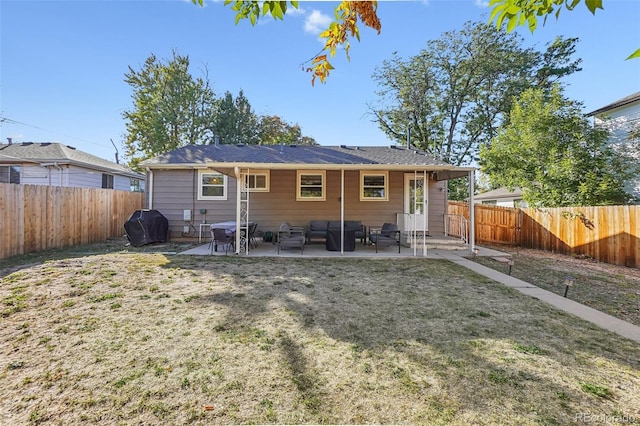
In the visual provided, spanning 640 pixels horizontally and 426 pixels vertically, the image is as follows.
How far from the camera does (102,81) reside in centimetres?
1722

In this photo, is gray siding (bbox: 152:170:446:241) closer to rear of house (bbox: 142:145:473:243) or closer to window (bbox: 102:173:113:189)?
rear of house (bbox: 142:145:473:243)

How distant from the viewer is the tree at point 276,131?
85.3 feet

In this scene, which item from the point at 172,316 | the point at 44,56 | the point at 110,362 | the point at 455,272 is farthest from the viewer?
the point at 44,56

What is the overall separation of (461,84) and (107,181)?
24646 mm

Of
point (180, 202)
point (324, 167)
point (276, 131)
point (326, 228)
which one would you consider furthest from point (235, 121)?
point (324, 167)

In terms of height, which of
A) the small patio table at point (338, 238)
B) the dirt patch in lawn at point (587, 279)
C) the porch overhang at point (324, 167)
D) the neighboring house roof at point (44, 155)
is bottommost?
the dirt patch in lawn at point (587, 279)

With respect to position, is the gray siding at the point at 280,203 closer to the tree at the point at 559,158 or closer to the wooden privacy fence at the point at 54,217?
the wooden privacy fence at the point at 54,217

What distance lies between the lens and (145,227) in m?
9.17

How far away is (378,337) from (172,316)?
261 cm

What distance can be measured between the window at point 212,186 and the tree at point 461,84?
16.4 m

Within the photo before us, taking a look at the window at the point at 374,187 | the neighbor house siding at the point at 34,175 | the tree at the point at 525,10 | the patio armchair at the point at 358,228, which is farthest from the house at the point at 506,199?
the neighbor house siding at the point at 34,175

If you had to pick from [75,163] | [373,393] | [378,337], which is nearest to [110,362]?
[373,393]

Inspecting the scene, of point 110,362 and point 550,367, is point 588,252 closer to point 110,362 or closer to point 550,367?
point 550,367

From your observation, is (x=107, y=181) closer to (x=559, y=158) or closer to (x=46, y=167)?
(x=46, y=167)
